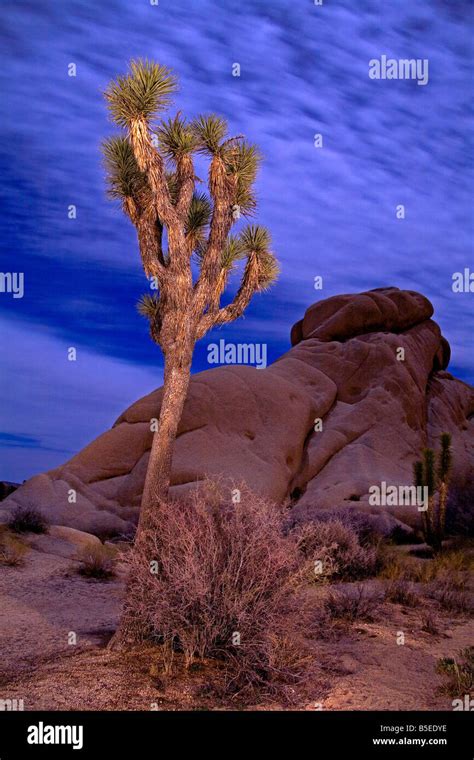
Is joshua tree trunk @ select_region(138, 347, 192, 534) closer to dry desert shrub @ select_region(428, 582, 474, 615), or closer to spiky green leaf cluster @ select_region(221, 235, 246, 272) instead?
spiky green leaf cluster @ select_region(221, 235, 246, 272)

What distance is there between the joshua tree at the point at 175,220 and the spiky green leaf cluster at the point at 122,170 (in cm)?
1

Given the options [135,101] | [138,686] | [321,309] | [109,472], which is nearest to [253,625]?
[138,686]

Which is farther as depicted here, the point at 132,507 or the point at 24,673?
the point at 132,507

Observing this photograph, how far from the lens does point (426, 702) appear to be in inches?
301

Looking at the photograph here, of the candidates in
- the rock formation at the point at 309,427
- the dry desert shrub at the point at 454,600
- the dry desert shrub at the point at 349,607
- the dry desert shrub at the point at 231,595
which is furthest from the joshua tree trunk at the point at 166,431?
the rock formation at the point at 309,427

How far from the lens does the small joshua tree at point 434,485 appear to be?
18.5 m

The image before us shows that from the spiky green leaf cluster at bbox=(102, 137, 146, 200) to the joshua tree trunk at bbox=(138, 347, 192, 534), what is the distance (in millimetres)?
2603

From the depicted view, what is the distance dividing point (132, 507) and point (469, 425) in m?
18.5

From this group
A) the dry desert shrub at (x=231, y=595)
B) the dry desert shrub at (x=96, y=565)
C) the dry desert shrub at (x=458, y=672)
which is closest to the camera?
the dry desert shrub at (x=231, y=595)

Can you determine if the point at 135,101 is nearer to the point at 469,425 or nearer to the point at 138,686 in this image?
the point at 138,686

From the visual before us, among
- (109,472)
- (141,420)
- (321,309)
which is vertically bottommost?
(109,472)

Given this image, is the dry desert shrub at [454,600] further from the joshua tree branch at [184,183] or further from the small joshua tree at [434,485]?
the joshua tree branch at [184,183]

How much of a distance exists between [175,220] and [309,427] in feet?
58.9

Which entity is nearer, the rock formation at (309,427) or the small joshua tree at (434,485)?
the small joshua tree at (434,485)
